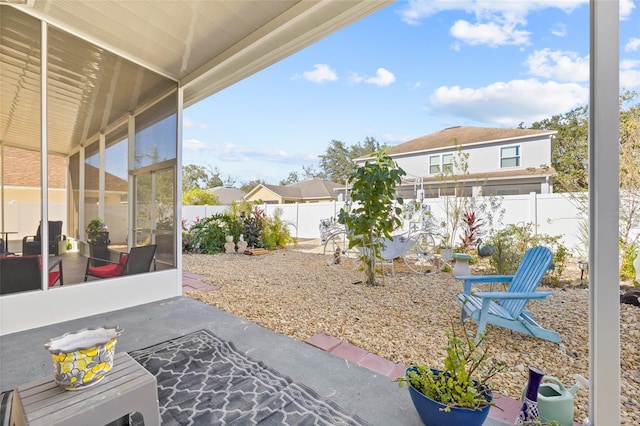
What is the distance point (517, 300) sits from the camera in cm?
268

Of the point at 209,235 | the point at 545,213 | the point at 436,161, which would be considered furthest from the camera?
the point at 436,161

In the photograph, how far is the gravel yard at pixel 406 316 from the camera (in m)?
2.32

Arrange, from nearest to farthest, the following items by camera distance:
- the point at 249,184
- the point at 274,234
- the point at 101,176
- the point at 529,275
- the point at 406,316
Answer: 1. the point at 529,275
2. the point at 406,316
3. the point at 101,176
4. the point at 274,234
5. the point at 249,184

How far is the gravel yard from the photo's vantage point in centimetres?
232

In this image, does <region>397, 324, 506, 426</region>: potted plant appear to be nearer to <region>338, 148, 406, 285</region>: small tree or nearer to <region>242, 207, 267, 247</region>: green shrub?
<region>338, 148, 406, 285</region>: small tree

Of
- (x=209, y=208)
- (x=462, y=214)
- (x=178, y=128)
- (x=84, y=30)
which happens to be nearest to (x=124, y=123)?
(x=178, y=128)

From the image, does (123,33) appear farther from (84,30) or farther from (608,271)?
(608,271)

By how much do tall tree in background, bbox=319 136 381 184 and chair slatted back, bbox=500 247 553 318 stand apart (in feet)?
84.4

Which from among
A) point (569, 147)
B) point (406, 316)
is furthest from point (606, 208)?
point (569, 147)

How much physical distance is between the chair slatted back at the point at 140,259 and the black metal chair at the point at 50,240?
769mm

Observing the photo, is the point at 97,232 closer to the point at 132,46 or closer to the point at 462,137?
the point at 132,46

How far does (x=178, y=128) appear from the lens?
437cm

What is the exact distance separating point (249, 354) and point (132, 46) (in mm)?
3957

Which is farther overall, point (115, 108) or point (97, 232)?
point (115, 108)
